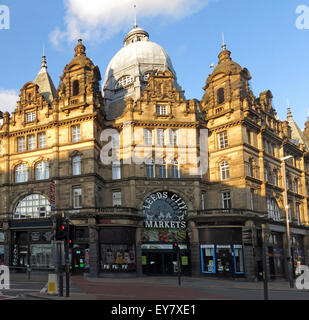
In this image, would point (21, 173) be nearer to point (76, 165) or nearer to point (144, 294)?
point (76, 165)

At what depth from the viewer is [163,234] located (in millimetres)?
41688

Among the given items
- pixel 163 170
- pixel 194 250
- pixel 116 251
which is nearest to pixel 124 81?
pixel 163 170

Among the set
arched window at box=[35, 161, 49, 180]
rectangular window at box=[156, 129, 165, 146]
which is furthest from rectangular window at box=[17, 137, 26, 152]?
rectangular window at box=[156, 129, 165, 146]

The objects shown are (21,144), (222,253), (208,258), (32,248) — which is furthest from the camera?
(21,144)

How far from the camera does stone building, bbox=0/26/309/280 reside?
1565 inches

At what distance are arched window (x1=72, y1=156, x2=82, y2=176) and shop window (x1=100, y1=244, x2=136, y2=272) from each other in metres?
8.30

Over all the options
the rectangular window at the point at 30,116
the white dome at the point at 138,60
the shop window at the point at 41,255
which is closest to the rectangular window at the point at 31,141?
the rectangular window at the point at 30,116

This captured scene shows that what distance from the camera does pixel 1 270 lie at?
3500 centimetres

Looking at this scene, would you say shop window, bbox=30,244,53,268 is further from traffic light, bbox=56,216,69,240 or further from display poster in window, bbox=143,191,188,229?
traffic light, bbox=56,216,69,240

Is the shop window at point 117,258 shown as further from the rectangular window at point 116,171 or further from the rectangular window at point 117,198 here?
the rectangular window at point 116,171

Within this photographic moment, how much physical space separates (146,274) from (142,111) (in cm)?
1744

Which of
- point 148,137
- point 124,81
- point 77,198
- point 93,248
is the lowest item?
point 93,248

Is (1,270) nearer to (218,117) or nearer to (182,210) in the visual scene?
(182,210)

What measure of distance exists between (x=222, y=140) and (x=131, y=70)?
17781mm
